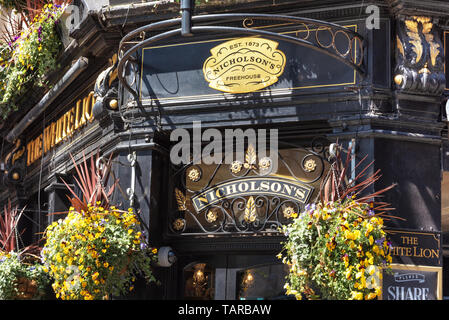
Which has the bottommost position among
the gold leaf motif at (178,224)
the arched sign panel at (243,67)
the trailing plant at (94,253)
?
the trailing plant at (94,253)

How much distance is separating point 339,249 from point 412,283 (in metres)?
1.12

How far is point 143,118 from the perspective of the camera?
8805 mm

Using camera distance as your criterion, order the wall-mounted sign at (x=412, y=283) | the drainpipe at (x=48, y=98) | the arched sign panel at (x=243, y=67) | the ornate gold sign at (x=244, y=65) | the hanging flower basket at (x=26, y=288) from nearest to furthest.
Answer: the wall-mounted sign at (x=412, y=283)
the arched sign panel at (x=243, y=67)
the ornate gold sign at (x=244, y=65)
the hanging flower basket at (x=26, y=288)
the drainpipe at (x=48, y=98)

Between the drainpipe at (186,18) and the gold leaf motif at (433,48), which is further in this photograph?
the gold leaf motif at (433,48)

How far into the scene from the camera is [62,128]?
11461 millimetres

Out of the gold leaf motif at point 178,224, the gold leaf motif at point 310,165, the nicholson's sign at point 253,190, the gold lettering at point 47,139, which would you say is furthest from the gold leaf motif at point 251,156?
the gold lettering at point 47,139

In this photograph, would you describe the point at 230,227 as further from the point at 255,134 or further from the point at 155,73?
the point at 155,73

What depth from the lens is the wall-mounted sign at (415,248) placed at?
Answer: 750 cm

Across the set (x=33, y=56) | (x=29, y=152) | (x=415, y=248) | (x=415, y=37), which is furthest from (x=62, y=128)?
(x=415, y=248)

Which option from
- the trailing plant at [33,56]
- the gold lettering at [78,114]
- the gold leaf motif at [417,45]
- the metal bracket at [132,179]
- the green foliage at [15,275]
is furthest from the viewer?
the trailing plant at [33,56]

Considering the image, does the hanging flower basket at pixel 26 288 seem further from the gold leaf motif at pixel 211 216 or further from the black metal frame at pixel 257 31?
the black metal frame at pixel 257 31

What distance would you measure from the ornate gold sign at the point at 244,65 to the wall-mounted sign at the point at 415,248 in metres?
2.24

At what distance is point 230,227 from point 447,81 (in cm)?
299

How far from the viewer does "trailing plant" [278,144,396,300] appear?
6.81 meters
